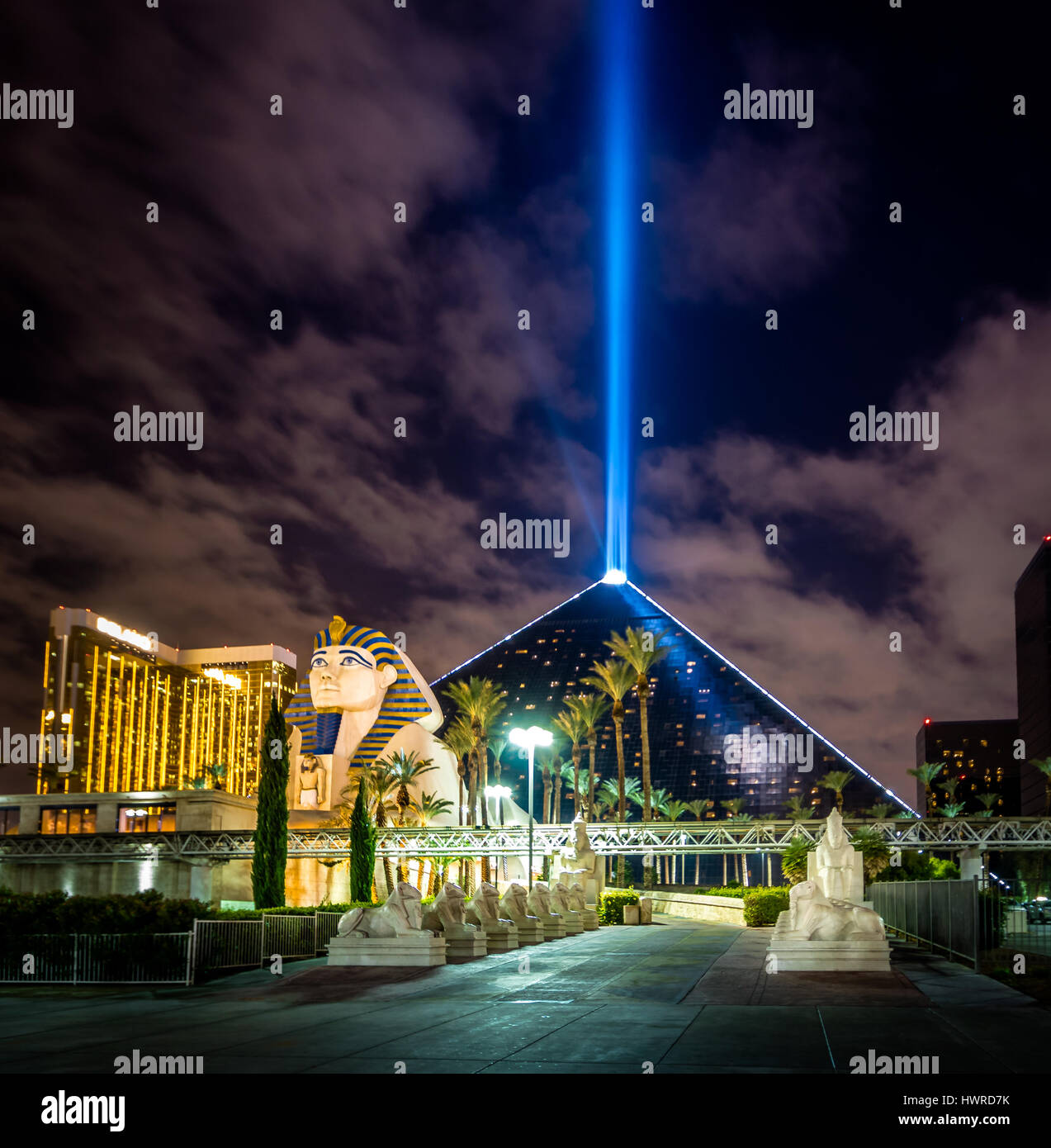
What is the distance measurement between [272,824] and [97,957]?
16.5 m

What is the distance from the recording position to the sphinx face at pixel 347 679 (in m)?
66.1

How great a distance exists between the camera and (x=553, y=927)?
1038 inches

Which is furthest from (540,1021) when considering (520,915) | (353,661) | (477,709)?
(353,661)

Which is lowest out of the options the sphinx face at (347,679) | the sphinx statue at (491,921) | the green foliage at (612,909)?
the green foliage at (612,909)

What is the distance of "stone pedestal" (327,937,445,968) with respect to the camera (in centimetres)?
1803

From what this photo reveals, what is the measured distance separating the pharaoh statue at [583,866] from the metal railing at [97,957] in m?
17.1

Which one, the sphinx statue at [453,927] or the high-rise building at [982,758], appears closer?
the sphinx statue at [453,927]

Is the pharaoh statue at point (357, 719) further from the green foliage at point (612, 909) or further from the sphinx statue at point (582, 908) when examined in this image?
the sphinx statue at point (582, 908)

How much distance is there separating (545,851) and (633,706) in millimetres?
71438

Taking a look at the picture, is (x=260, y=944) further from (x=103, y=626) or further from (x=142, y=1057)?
(x=103, y=626)

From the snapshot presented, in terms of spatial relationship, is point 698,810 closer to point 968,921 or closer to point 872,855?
point 872,855

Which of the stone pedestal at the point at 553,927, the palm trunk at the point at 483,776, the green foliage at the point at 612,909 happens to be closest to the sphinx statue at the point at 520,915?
the stone pedestal at the point at 553,927
